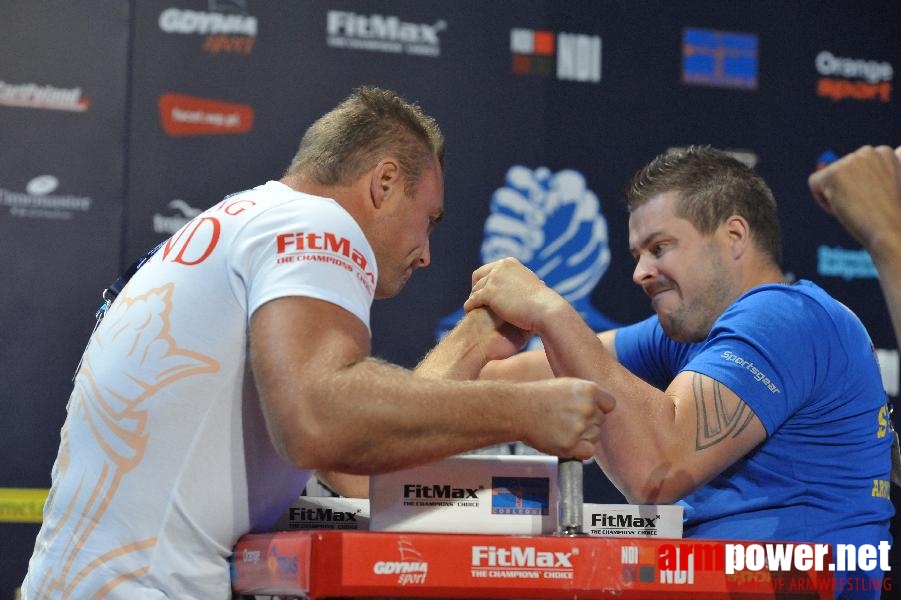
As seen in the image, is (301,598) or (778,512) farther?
(778,512)

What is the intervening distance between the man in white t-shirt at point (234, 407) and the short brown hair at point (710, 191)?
3.72 ft

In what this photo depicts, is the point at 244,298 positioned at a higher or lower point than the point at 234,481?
higher

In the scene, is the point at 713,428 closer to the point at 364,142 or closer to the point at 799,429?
the point at 799,429

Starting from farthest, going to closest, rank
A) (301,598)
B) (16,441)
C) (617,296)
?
(617,296)
(16,441)
(301,598)

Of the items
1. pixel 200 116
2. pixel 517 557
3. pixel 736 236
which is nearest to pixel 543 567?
pixel 517 557

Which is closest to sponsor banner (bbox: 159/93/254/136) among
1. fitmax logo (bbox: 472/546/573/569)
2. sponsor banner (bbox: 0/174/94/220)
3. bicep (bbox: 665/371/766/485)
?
sponsor banner (bbox: 0/174/94/220)

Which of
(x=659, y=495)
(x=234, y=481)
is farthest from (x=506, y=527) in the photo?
(x=659, y=495)

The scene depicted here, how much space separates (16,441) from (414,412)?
117 inches

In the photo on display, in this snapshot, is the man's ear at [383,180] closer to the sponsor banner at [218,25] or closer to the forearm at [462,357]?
the forearm at [462,357]

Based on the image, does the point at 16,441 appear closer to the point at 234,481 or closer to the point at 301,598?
the point at 234,481

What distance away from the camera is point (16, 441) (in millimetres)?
3896

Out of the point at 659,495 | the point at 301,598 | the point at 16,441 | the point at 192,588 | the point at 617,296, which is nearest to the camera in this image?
the point at 301,598

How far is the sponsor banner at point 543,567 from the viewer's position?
1240 millimetres

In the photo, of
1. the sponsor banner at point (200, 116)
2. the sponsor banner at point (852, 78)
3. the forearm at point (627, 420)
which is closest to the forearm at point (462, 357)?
the forearm at point (627, 420)
